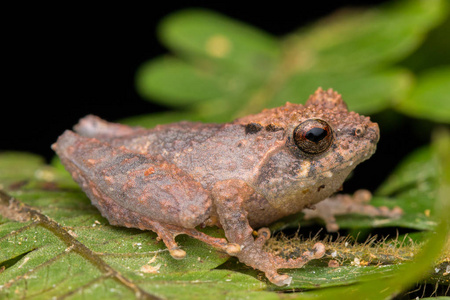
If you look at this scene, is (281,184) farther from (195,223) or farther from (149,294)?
(149,294)

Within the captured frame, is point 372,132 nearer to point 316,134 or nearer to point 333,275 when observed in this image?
point 316,134

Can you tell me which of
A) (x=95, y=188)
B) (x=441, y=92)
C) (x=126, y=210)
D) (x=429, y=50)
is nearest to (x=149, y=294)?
(x=126, y=210)

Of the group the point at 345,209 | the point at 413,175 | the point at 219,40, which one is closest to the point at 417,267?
the point at 345,209

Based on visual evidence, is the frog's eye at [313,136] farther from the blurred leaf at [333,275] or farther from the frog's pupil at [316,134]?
the blurred leaf at [333,275]

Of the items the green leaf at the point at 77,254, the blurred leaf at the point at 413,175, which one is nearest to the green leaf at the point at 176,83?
the blurred leaf at the point at 413,175

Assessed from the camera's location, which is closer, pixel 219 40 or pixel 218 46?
pixel 218 46

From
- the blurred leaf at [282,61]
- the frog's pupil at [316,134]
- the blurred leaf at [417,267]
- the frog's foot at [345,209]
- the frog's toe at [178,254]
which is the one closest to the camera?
the blurred leaf at [417,267]

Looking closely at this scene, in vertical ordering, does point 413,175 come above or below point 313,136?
below
